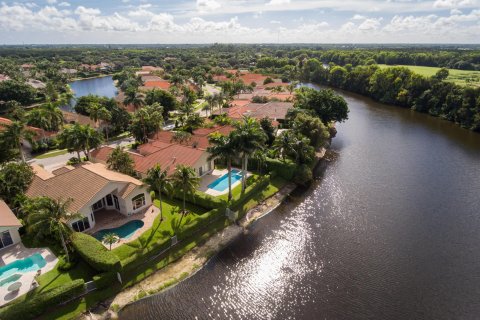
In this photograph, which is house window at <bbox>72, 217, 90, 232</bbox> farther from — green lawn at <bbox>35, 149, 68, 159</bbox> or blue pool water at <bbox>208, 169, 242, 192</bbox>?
green lawn at <bbox>35, 149, 68, 159</bbox>

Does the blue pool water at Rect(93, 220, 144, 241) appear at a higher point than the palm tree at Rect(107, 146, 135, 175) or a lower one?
lower

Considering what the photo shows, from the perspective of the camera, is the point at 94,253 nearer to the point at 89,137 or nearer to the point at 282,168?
the point at 89,137

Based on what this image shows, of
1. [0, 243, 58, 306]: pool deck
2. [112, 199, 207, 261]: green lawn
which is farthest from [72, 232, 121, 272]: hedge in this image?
[0, 243, 58, 306]: pool deck

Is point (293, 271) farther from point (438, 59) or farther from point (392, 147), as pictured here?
point (438, 59)

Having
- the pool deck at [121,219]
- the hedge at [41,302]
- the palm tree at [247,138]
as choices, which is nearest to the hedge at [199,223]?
the pool deck at [121,219]

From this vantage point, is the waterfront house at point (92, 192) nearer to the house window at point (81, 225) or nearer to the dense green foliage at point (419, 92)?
the house window at point (81, 225)
